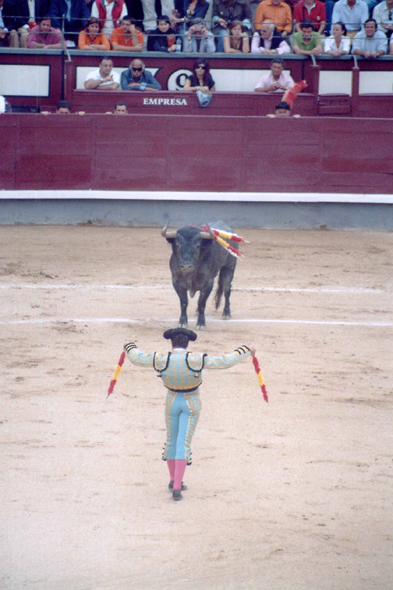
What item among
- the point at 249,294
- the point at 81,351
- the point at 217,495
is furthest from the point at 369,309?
the point at 217,495

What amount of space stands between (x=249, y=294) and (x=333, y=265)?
6.18 feet

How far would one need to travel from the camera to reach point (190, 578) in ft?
11.3

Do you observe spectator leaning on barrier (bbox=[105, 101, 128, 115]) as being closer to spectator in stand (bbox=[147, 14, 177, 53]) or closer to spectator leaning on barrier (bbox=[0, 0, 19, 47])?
spectator in stand (bbox=[147, 14, 177, 53])

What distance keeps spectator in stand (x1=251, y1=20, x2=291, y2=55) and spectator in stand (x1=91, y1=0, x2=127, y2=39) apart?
194cm

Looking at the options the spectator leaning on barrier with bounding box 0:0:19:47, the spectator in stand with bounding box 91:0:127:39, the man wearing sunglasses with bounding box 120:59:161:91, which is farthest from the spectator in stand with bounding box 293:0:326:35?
the spectator leaning on barrier with bounding box 0:0:19:47

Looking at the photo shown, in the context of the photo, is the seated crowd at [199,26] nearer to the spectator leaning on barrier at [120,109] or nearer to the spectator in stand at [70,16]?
the spectator in stand at [70,16]

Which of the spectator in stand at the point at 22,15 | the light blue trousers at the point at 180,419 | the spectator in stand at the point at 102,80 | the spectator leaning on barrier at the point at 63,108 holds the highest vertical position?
the spectator in stand at the point at 22,15

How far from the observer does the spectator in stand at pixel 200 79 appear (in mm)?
13055

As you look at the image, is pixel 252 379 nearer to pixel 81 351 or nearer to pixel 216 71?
pixel 81 351

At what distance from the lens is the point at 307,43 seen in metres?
13.5

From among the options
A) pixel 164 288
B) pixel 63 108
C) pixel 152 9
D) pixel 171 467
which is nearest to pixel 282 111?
pixel 152 9

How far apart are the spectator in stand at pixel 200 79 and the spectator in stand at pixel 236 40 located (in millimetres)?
498

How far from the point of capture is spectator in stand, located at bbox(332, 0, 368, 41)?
13.4 meters

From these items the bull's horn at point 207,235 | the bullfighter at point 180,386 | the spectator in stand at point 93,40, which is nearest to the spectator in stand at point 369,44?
the spectator in stand at point 93,40
